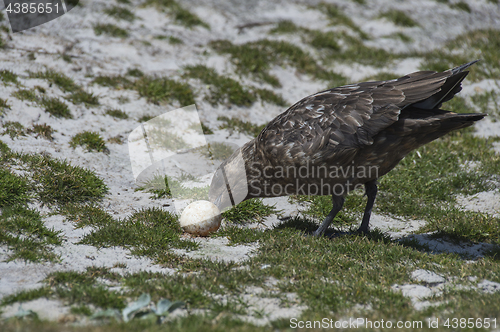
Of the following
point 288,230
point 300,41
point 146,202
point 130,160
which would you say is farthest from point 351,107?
point 300,41

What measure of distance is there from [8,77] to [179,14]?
497 cm

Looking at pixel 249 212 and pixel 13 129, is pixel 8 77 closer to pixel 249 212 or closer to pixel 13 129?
pixel 13 129

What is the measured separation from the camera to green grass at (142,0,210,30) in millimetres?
11008

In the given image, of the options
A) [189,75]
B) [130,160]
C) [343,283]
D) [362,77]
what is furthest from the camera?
[362,77]

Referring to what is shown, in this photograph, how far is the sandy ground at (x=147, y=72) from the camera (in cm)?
448

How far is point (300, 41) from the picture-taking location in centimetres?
1131

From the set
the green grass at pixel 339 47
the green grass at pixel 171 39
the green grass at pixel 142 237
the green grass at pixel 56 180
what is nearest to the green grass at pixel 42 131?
the green grass at pixel 56 180

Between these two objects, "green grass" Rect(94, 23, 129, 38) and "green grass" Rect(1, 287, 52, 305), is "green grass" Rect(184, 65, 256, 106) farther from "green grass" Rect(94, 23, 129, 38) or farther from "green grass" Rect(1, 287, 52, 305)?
"green grass" Rect(1, 287, 52, 305)

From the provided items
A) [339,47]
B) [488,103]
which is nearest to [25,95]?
[339,47]

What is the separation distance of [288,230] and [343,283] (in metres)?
1.45

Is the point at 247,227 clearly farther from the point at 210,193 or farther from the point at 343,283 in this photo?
the point at 343,283

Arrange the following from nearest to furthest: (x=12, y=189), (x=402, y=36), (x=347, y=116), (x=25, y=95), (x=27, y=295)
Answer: (x=27, y=295), (x=347, y=116), (x=12, y=189), (x=25, y=95), (x=402, y=36)

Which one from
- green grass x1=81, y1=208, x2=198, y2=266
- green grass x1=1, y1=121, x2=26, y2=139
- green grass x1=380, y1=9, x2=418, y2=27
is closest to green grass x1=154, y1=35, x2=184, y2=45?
green grass x1=1, y1=121, x2=26, y2=139

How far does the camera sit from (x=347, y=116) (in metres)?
5.06
